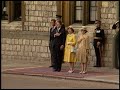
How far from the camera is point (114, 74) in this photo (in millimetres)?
14586

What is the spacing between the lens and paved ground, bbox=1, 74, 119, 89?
1147 centimetres

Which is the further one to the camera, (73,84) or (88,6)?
(88,6)

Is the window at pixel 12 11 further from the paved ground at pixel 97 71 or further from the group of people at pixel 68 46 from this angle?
the group of people at pixel 68 46

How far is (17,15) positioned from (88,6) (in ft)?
12.5

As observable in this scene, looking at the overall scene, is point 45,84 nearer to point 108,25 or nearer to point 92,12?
point 108,25

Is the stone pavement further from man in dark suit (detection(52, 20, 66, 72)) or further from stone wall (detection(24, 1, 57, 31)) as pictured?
stone wall (detection(24, 1, 57, 31))

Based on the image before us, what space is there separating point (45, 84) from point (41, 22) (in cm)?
685

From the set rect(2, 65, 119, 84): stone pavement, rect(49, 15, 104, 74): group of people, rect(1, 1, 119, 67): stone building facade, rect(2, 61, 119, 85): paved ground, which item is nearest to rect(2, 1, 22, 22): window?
rect(1, 1, 119, 67): stone building facade

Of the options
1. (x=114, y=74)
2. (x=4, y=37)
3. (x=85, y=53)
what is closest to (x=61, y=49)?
(x=85, y=53)

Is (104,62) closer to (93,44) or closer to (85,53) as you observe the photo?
(93,44)

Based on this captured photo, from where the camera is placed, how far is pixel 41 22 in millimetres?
18562

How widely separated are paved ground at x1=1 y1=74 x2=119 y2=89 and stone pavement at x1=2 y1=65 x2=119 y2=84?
0.38 metres

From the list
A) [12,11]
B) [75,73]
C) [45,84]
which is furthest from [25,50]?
[45,84]

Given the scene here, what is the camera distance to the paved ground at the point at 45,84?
1147cm
